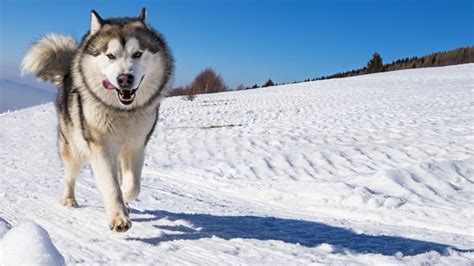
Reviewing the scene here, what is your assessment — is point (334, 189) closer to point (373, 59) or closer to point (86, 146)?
point (86, 146)

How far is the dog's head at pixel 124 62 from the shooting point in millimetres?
3824

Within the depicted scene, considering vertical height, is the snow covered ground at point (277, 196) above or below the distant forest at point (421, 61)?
below

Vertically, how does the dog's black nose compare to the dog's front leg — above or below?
above

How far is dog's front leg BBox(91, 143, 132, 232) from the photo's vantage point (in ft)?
12.3

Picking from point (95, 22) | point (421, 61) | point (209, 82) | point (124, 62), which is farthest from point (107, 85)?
point (421, 61)

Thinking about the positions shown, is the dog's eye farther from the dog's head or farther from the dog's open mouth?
the dog's open mouth

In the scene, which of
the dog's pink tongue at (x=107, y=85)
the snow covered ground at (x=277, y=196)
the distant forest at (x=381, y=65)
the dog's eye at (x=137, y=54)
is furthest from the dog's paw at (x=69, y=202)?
the distant forest at (x=381, y=65)

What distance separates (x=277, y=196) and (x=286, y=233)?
2233mm

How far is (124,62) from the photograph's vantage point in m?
3.81

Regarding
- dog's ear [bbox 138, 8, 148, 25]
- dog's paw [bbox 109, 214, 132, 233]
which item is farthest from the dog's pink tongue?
dog's paw [bbox 109, 214, 132, 233]

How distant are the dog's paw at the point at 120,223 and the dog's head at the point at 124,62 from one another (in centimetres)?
93

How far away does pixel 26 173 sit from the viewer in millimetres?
7586

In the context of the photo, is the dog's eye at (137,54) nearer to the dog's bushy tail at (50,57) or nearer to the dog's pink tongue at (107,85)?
the dog's pink tongue at (107,85)

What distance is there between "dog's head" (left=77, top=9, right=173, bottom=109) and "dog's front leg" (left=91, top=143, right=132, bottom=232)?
417mm
